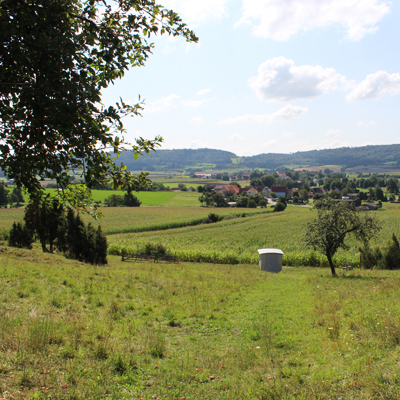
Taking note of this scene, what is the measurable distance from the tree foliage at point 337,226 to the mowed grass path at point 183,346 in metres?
10.1

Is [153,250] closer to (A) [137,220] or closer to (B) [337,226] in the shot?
(B) [337,226]

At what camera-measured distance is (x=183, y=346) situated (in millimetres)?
6652

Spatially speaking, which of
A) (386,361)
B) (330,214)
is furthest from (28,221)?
(386,361)

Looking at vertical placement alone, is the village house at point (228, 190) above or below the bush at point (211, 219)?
above

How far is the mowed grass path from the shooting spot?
438cm

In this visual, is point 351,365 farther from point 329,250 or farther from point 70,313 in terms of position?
point 329,250

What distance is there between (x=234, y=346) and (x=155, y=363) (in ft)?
6.91

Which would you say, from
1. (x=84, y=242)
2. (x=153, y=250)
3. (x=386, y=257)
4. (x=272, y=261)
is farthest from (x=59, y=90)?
(x=153, y=250)

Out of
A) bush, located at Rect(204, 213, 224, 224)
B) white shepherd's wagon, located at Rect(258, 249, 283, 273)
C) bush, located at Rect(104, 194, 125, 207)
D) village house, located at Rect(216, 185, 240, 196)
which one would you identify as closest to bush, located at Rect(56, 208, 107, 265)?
white shepherd's wagon, located at Rect(258, 249, 283, 273)

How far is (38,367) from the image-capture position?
4.52 meters

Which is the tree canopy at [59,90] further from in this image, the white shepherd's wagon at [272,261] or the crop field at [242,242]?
the crop field at [242,242]

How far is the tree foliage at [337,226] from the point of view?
1944 cm

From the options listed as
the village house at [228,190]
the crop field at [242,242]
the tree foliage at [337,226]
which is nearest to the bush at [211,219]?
the crop field at [242,242]

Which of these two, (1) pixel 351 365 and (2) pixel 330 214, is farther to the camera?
(2) pixel 330 214
